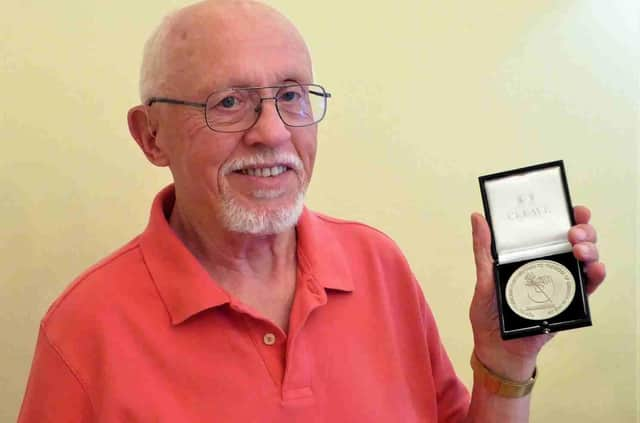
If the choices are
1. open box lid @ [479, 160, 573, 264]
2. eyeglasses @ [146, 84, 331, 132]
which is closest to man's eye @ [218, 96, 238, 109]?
eyeglasses @ [146, 84, 331, 132]

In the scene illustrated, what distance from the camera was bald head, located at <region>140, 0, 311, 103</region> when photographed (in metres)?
0.89

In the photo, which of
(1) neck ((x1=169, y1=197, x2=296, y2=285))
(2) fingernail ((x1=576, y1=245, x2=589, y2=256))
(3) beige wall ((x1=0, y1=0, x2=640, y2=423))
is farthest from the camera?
(3) beige wall ((x1=0, y1=0, x2=640, y2=423))

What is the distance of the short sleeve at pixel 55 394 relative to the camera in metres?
0.86

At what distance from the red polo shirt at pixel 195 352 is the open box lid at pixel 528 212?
0.84 ft

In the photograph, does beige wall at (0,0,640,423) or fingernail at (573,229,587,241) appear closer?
fingernail at (573,229,587,241)

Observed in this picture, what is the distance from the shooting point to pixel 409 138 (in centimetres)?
147

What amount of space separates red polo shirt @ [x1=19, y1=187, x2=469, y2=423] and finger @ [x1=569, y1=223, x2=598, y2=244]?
0.34 meters

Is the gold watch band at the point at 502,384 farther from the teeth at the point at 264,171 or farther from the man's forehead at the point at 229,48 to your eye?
the man's forehead at the point at 229,48

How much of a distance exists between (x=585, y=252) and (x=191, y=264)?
56 centimetres

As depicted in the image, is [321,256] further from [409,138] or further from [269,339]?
[409,138]

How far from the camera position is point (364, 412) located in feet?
3.14

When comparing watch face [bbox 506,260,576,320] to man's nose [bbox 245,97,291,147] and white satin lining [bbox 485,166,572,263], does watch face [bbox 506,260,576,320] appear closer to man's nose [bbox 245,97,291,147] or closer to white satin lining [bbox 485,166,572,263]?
white satin lining [bbox 485,166,572,263]

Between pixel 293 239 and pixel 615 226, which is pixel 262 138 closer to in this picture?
pixel 293 239

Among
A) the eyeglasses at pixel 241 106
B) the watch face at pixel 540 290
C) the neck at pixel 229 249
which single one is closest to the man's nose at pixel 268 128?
the eyeglasses at pixel 241 106
